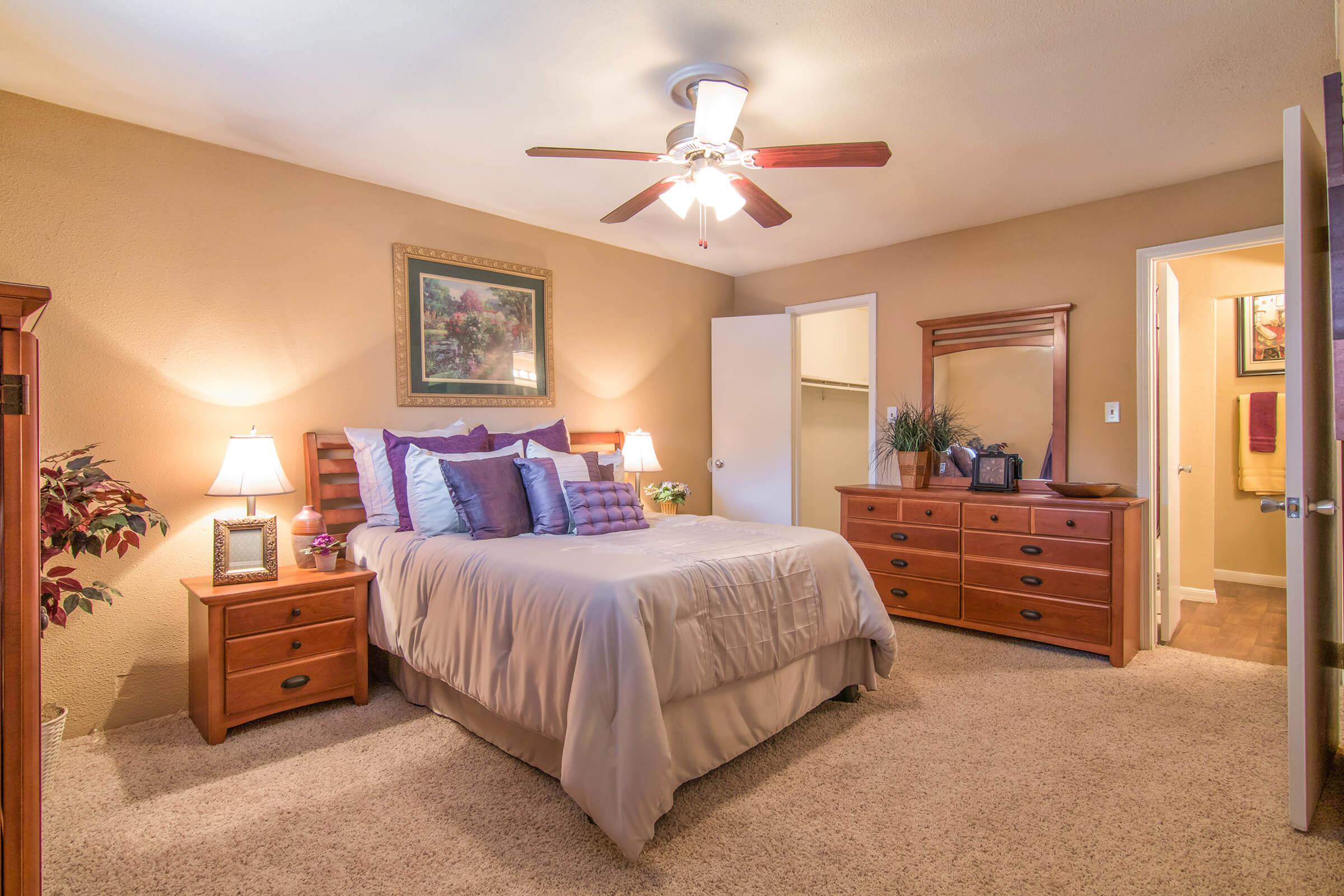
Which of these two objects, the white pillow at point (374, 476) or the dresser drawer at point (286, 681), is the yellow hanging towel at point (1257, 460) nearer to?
the white pillow at point (374, 476)

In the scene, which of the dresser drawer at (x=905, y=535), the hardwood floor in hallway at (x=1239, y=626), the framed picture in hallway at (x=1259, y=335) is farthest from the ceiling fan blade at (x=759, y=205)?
the framed picture in hallway at (x=1259, y=335)

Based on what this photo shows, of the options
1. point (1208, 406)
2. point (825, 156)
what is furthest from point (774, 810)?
point (1208, 406)

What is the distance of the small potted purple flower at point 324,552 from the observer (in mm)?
2863

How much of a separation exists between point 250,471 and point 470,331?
1441 mm

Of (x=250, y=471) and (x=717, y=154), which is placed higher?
(x=717, y=154)

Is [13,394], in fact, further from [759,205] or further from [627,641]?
[759,205]

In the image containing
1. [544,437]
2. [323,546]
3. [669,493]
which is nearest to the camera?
[323,546]

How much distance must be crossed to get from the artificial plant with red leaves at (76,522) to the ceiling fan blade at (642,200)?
2.07m

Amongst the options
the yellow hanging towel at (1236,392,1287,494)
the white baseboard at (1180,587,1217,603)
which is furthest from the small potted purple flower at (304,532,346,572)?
the yellow hanging towel at (1236,392,1287,494)

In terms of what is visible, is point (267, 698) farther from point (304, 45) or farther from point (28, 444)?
point (304, 45)

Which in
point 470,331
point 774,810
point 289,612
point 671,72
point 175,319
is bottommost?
point 774,810

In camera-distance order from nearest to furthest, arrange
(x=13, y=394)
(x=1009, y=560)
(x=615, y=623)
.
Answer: (x=13, y=394) → (x=615, y=623) → (x=1009, y=560)

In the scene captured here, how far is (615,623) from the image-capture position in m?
1.87

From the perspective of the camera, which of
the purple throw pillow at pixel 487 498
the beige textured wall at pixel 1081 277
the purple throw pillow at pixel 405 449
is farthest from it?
the beige textured wall at pixel 1081 277
